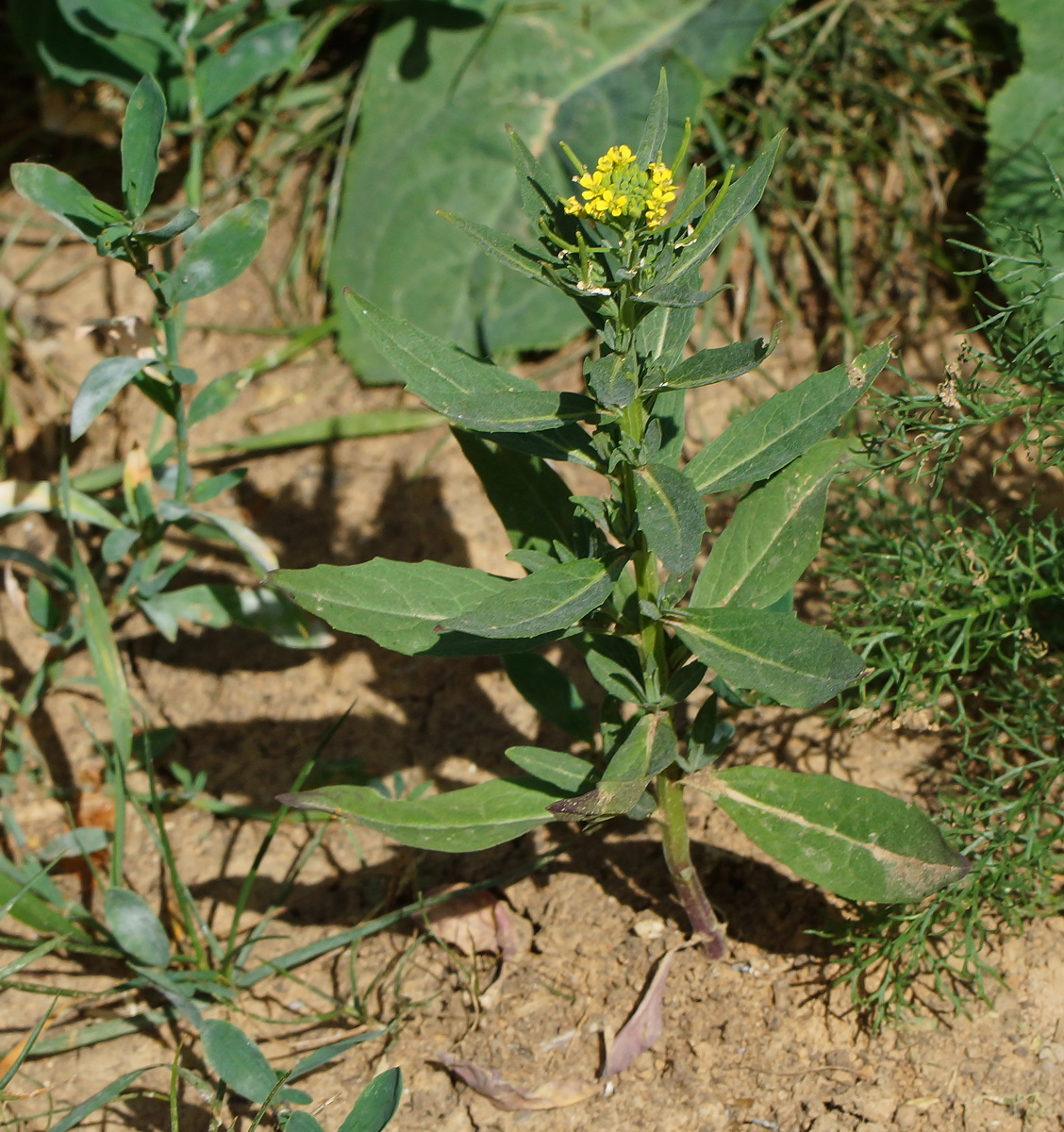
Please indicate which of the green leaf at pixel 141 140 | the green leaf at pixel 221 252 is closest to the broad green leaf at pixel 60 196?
the green leaf at pixel 141 140

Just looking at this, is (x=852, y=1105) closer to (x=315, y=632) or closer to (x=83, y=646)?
(x=315, y=632)

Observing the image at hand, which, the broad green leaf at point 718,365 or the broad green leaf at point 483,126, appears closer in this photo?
the broad green leaf at point 718,365

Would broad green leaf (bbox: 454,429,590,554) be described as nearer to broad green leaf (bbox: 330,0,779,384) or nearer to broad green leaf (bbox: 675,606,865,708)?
broad green leaf (bbox: 675,606,865,708)

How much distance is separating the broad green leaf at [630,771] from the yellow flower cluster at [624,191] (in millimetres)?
771

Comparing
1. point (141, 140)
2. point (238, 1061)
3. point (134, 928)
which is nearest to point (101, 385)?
point (141, 140)

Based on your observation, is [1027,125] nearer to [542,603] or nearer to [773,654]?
[773,654]

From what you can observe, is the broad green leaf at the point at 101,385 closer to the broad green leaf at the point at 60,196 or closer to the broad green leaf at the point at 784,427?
the broad green leaf at the point at 60,196

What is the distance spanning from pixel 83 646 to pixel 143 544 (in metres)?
0.49

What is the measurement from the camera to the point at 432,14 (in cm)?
334

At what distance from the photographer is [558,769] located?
1.83 metres

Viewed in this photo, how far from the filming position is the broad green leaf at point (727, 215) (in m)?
1.52

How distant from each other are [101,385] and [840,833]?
5.21 ft

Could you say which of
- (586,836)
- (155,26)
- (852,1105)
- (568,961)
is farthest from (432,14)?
(852,1105)

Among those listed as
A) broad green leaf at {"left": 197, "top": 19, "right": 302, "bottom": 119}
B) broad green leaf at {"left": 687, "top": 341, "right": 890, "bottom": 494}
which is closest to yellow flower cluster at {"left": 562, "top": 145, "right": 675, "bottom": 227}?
broad green leaf at {"left": 687, "top": 341, "right": 890, "bottom": 494}
